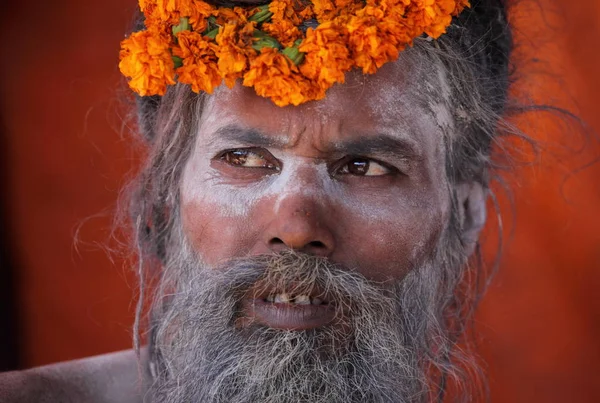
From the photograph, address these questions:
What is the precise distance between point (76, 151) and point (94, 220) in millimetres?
454

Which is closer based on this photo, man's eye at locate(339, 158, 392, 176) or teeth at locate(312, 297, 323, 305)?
teeth at locate(312, 297, 323, 305)

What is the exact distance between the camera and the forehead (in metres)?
2.55

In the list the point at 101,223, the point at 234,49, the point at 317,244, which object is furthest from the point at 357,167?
the point at 101,223

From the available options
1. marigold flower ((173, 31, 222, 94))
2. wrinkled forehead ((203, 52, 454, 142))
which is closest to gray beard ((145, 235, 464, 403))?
wrinkled forehead ((203, 52, 454, 142))

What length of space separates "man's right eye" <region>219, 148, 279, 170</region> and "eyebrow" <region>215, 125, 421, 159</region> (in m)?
0.04

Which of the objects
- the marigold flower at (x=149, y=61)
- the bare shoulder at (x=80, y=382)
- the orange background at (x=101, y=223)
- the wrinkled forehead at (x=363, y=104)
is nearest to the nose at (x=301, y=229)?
the wrinkled forehead at (x=363, y=104)

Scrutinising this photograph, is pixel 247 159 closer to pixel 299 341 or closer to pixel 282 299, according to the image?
pixel 282 299

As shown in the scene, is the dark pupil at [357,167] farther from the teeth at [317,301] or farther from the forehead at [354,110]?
the teeth at [317,301]

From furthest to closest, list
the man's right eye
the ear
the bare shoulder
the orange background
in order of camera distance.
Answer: the orange background, the ear, the bare shoulder, the man's right eye

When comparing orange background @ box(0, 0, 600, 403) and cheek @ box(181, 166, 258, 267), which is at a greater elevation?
cheek @ box(181, 166, 258, 267)

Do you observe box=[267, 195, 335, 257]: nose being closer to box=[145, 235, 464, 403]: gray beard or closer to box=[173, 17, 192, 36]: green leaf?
box=[145, 235, 464, 403]: gray beard

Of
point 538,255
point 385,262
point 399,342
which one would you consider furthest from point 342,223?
point 538,255

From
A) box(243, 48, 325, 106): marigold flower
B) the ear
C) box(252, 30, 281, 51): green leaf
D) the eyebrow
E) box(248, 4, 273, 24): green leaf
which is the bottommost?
the ear

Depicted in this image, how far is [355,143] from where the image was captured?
8.44 feet
